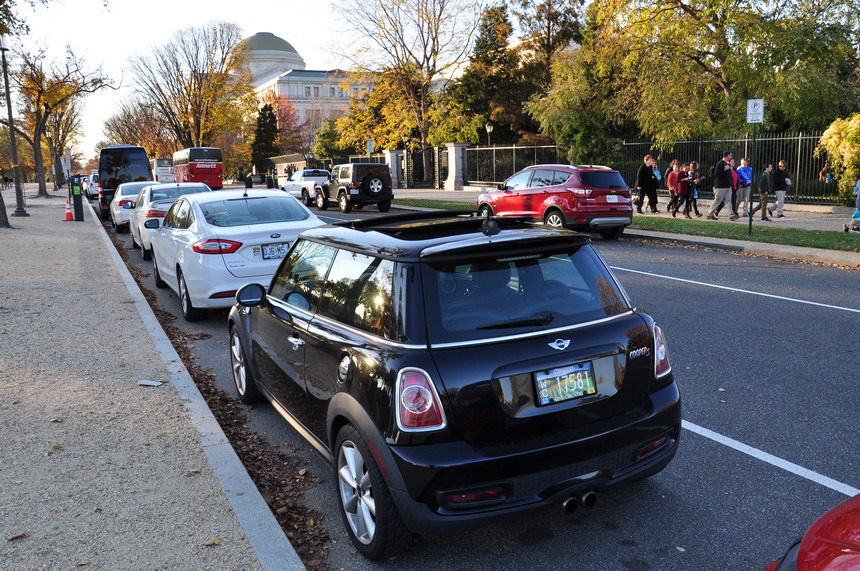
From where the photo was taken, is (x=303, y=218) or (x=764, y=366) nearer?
(x=764, y=366)

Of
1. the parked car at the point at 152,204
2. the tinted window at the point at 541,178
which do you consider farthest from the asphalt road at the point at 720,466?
the tinted window at the point at 541,178

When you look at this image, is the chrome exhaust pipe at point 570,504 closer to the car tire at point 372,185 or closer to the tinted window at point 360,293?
the tinted window at point 360,293

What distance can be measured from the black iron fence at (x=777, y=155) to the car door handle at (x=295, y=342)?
19.5 m

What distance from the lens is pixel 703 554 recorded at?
3.46 metres

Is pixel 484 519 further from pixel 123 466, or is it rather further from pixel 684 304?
pixel 684 304

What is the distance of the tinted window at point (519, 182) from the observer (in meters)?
17.9

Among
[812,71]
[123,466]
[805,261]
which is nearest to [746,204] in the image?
[812,71]

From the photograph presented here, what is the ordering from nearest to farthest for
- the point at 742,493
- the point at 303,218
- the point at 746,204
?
1. the point at 742,493
2. the point at 303,218
3. the point at 746,204

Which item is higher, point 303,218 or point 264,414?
point 303,218

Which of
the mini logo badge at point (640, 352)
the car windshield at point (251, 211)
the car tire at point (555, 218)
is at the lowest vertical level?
the car tire at point (555, 218)

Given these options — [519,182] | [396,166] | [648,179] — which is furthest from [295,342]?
[396,166]

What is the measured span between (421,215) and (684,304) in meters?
5.71

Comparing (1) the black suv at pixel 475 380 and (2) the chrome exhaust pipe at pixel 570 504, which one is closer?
(1) the black suv at pixel 475 380

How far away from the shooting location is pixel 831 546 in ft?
6.55
